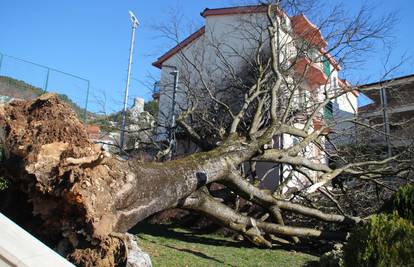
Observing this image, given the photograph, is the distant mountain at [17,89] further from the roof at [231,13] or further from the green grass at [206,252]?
the green grass at [206,252]

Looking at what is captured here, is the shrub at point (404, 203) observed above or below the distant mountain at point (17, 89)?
below

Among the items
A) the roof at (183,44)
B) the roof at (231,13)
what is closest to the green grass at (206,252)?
the roof at (231,13)

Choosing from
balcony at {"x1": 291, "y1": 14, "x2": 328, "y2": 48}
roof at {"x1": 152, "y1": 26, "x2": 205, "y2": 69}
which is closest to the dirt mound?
balcony at {"x1": 291, "y1": 14, "x2": 328, "y2": 48}

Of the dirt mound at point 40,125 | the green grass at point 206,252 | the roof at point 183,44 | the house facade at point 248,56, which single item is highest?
the roof at point 183,44

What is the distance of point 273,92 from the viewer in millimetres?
9336

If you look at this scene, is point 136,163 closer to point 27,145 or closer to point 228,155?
point 27,145

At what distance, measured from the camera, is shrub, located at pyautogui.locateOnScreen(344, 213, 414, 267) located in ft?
14.1

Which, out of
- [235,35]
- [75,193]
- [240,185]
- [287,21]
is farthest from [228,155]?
[235,35]

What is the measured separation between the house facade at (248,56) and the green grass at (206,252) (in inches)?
124

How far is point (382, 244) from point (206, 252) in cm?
391

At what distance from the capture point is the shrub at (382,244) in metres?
4.31

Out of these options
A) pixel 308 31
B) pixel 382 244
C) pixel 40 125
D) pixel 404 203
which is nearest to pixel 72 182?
pixel 40 125

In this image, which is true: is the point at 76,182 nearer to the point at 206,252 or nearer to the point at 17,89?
the point at 206,252

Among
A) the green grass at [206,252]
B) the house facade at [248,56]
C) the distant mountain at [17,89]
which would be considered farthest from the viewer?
the distant mountain at [17,89]
